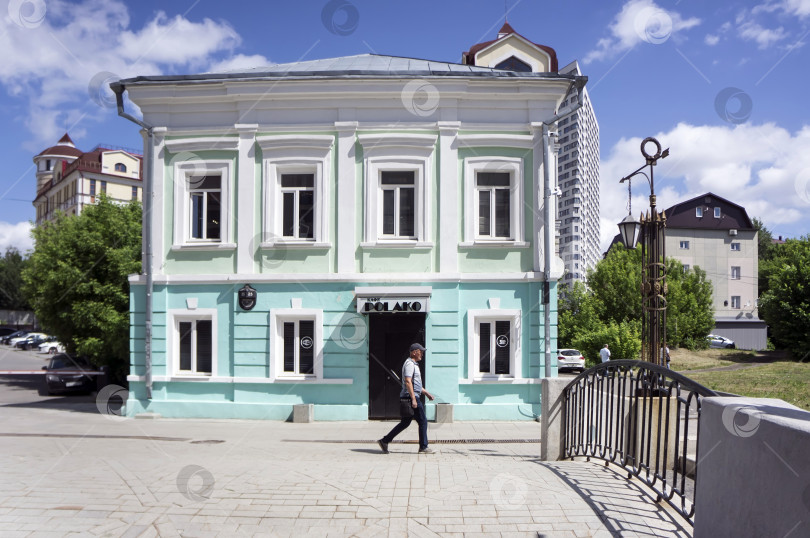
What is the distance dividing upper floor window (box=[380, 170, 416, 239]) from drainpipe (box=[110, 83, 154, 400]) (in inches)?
217

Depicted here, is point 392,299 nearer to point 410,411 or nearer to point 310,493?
point 410,411

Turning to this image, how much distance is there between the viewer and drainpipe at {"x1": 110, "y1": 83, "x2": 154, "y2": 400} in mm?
14492

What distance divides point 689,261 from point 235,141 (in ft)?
194

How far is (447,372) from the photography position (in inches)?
548

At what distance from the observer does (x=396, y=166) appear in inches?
563

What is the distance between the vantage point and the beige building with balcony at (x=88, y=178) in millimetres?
68812

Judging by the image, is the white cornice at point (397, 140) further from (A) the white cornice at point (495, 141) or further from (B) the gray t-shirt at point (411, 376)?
(B) the gray t-shirt at point (411, 376)

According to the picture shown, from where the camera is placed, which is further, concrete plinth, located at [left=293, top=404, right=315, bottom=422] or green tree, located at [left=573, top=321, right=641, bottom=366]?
green tree, located at [left=573, top=321, right=641, bottom=366]

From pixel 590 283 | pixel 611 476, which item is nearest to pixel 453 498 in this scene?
pixel 611 476

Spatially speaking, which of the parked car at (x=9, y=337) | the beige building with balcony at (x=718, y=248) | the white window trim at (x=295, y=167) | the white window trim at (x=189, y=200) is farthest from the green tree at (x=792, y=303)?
the parked car at (x=9, y=337)

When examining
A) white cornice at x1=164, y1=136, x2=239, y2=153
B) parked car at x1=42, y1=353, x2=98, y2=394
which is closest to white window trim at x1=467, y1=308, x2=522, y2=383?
white cornice at x1=164, y1=136, x2=239, y2=153

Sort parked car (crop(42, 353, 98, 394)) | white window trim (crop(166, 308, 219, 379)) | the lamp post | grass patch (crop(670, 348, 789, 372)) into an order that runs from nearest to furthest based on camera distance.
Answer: the lamp post
white window trim (crop(166, 308, 219, 379))
parked car (crop(42, 353, 98, 394))
grass patch (crop(670, 348, 789, 372))

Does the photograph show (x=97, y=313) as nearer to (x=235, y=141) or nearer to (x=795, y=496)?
(x=235, y=141)

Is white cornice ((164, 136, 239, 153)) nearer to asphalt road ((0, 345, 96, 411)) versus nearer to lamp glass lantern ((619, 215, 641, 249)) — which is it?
asphalt road ((0, 345, 96, 411))
